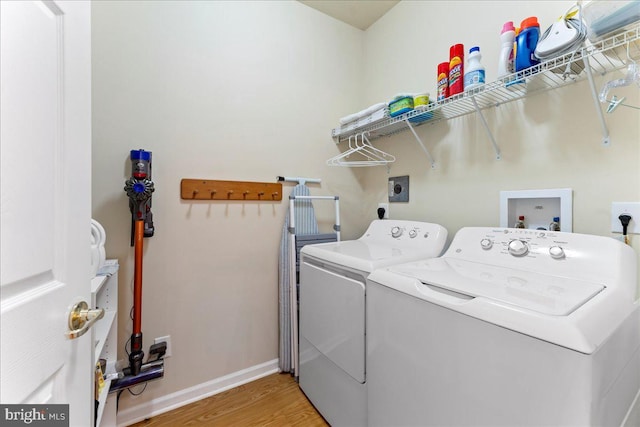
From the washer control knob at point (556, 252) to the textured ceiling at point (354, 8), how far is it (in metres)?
1.95

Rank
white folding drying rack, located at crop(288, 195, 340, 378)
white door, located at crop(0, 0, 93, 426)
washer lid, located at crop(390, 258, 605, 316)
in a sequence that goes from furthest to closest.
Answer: white folding drying rack, located at crop(288, 195, 340, 378)
washer lid, located at crop(390, 258, 605, 316)
white door, located at crop(0, 0, 93, 426)

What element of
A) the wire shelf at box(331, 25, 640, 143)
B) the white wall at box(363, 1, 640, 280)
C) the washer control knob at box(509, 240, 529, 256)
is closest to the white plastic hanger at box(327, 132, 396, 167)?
the white wall at box(363, 1, 640, 280)

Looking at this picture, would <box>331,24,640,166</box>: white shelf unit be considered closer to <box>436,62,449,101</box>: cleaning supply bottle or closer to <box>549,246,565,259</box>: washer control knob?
<box>436,62,449,101</box>: cleaning supply bottle

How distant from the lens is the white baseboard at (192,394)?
1.44m

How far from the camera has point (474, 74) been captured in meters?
1.21

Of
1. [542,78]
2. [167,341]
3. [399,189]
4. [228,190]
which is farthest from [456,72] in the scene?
Result: [167,341]

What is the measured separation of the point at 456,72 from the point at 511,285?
1047 millimetres

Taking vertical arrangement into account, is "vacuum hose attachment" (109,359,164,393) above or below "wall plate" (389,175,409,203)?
below

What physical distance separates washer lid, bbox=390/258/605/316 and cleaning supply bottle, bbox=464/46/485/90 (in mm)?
811

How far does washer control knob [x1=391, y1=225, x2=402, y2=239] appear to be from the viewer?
1.63m

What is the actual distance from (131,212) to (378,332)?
4.49ft

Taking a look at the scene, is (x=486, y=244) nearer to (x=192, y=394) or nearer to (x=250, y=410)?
(x=250, y=410)

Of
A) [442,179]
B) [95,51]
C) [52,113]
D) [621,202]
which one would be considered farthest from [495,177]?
[95,51]

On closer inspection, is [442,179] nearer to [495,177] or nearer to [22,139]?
[495,177]
